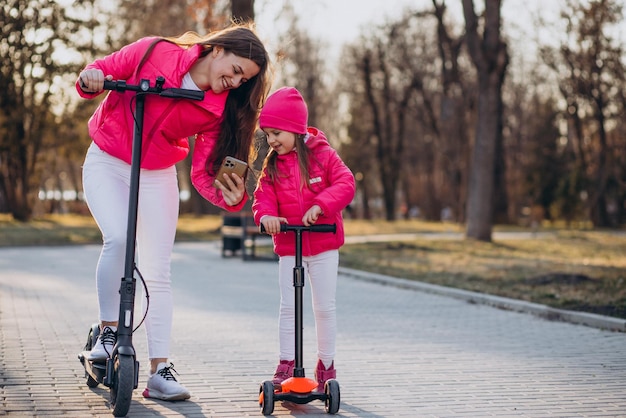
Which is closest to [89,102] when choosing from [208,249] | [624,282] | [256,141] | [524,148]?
[208,249]

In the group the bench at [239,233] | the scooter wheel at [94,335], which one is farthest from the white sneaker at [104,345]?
the bench at [239,233]

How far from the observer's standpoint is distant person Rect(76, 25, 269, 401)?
5.37 metres

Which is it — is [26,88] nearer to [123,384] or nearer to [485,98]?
[485,98]

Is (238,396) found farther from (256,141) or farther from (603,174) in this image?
(603,174)

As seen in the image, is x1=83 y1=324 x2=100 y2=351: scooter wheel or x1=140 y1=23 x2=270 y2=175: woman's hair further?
x1=83 y1=324 x2=100 y2=351: scooter wheel

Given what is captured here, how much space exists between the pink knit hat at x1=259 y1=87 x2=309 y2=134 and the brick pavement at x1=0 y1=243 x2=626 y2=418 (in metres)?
1.50

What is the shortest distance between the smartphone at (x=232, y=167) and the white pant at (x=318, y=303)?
0.65m

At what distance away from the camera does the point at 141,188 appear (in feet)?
18.3

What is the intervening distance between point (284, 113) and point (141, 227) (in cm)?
100

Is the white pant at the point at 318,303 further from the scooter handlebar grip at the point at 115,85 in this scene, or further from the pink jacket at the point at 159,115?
the scooter handlebar grip at the point at 115,85

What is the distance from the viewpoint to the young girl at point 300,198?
213 inches

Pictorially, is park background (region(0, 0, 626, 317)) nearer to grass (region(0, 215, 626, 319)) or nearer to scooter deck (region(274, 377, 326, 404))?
grass (region(0, 215, 626, 319))

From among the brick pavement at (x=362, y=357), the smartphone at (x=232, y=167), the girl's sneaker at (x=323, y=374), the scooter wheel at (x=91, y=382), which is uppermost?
the smartphone at (x=232, y=167)

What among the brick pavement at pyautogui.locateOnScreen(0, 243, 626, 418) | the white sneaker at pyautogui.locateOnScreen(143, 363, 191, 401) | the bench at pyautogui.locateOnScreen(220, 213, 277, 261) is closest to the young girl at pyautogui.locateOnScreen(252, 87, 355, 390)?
the brick pavement at pyautogui.locateOnScreen(0, 243, 626, 418)
